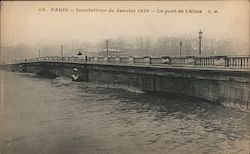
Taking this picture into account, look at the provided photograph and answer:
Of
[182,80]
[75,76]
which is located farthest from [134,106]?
[75,76]

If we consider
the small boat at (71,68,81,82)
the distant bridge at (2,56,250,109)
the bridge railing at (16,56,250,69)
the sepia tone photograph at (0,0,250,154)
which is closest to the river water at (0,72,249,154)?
the sepia tone photograph at (0,0,250,154)

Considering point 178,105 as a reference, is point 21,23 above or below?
above

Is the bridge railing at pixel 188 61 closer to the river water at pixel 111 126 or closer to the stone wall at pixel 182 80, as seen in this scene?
the stone wall at pixel 182 80

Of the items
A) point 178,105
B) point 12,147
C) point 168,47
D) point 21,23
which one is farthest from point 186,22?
point 12,147

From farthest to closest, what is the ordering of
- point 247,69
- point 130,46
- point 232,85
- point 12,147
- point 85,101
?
point 85,101 → point 130,46 → point 232,85 → point 247,69 → point 12,147

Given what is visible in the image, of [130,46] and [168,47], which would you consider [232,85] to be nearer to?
[168,47]
